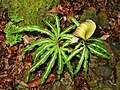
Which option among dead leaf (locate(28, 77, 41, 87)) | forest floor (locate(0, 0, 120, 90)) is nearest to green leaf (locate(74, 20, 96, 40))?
forest floor (locate(0, 0, 120, 90))

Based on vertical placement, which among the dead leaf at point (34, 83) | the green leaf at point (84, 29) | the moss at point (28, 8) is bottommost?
the dead leaf at point (34, 83)

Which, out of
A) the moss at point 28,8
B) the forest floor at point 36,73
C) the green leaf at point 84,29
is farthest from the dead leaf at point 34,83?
the green leaf at point 84,29

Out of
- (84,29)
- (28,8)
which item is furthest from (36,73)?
(84,29)

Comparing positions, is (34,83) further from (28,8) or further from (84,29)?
(84,29)

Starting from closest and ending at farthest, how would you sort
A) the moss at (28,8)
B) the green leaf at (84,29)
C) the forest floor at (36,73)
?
the green leaf at (84,29) < the forest floor at (36,73) < the moss at (28,8)

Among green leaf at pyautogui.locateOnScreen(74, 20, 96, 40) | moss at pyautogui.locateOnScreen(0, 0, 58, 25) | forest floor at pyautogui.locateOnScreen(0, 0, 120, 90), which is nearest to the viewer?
green leaf at pyautogui.locateOnScreen(74, 20, 96, 40)

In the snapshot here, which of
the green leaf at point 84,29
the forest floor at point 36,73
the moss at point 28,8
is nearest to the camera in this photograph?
the green leaf at point 84,29

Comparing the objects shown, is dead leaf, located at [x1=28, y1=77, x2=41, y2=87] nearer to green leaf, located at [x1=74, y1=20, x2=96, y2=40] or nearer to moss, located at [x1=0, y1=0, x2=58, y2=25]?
moss, located at [x1=0, y1=0, x2=58, y2=25]

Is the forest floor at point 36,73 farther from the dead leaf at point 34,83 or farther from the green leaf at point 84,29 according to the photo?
the green leaf at point 84,29
